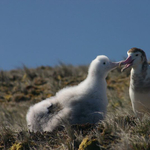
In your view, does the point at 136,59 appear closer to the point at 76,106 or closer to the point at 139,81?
the point at 139,81

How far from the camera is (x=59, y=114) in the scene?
4773 mm

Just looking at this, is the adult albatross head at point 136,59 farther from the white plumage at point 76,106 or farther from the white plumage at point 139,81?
the white plumage at point 76,106

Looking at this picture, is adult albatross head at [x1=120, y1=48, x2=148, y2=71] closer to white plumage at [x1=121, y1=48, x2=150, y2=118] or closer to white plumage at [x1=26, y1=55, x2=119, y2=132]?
white plumage at [x1=121, y1=48, x2=150, y2=118]

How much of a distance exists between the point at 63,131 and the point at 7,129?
86 centimetres

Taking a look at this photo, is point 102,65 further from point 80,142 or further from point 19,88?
point 19,88

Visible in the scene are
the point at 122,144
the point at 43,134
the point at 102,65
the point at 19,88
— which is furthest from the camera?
the point at 19,88

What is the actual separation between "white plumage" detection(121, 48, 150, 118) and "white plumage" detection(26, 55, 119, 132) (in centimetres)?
47

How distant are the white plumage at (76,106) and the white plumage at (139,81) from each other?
47cm

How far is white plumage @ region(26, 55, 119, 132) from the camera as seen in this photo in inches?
186

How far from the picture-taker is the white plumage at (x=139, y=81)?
5113 mm

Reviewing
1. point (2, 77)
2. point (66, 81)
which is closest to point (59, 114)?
point (66, 81)

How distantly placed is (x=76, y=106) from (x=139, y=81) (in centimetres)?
112

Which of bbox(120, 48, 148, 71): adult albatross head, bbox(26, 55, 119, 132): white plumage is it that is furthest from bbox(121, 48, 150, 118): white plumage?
bbox(26, 55, 119, 132): white plumage

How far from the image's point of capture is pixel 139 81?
17.0 ft
